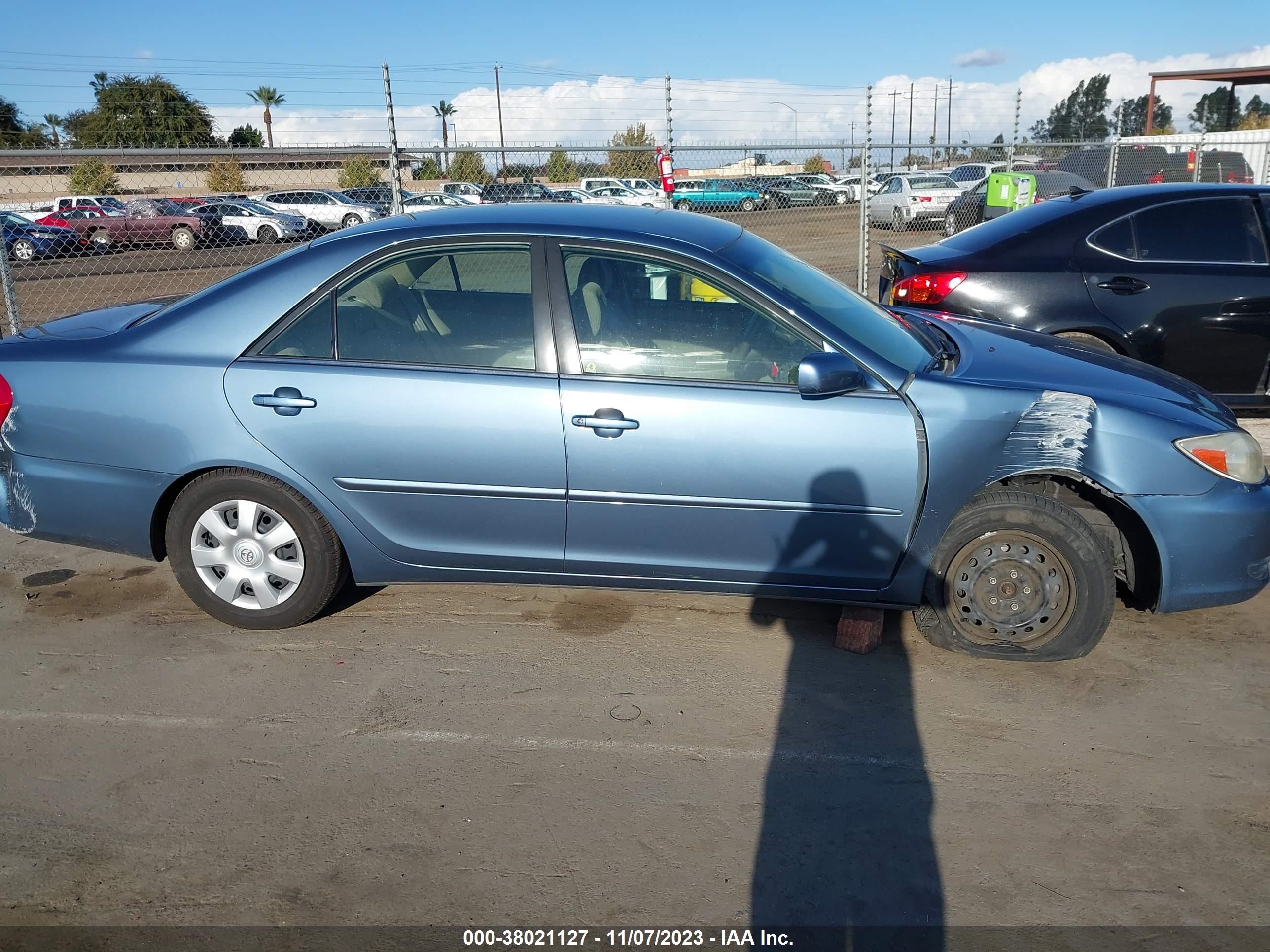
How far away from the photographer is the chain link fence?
36.5ft

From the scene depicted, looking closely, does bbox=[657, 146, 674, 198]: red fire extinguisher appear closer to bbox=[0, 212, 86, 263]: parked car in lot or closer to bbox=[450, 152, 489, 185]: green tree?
bbox=[450, 152, 489, 185]: green tree

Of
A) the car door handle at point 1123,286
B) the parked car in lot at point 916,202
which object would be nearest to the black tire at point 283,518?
the car door handle at point 1123,286

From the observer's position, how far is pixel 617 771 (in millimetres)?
3219

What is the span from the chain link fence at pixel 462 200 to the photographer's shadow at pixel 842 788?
1807 millimetres

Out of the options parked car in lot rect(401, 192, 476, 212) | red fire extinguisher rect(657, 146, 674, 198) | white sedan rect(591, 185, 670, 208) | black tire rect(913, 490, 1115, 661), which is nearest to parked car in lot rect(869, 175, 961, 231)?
white sedan rect(591, 185, 670, 208)

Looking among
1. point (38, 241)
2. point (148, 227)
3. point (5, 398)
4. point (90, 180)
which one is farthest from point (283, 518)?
point (90, 180)

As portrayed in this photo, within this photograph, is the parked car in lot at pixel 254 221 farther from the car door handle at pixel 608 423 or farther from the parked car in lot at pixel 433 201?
the car door handle at pixel 608 423

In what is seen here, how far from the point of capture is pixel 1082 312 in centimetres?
598

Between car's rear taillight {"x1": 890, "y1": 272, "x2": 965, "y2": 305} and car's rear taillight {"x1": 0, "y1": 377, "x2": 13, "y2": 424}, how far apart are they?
15.4 feet

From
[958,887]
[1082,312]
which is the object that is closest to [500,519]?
[958,887]

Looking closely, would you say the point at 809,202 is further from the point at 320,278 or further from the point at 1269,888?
the point at 1269,888

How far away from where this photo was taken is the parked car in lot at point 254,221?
16.7 metres

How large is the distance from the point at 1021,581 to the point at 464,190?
57.8 ft

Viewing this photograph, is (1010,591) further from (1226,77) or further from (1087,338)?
(1226,77)
